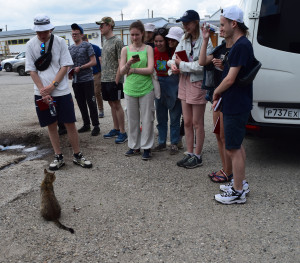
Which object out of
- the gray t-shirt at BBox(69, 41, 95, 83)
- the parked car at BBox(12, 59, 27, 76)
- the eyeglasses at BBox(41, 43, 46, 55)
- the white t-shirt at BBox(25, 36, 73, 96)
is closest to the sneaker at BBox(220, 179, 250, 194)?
the white t-shirt at BBox(25, 36, 73, 96)

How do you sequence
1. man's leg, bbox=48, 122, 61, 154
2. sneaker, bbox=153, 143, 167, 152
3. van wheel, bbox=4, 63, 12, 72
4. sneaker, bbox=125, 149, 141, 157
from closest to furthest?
1. man's leg, bbox=48, 122, 61, 154
2. sneaker, bbox=125, 149, 141, 157
3. sneaker, bbox=153, 143, 167, 152
4. van wheel, bbox=4, 63, 12, 72

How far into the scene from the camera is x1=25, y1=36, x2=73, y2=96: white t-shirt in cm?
394

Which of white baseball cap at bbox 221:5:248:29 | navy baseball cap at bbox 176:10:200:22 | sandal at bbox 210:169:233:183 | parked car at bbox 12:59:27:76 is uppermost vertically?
white baseball cap at bbox 221:5:248:29

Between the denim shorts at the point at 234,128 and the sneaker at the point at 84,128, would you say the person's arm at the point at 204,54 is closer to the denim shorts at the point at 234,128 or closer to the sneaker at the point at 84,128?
the denim shorts at the point at 234,128

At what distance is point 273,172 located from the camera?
161 inches

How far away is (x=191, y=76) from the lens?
13.3 feet

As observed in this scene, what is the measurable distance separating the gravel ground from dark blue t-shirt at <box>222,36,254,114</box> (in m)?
1.05

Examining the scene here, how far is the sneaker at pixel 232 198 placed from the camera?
3.27m

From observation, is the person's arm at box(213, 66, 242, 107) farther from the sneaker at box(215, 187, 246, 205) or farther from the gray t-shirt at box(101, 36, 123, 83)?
the gray t-shirt at box(101, 36, 123, 83)

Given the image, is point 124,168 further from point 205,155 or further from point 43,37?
point 43,37

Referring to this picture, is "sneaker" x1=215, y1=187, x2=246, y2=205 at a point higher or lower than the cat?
lower

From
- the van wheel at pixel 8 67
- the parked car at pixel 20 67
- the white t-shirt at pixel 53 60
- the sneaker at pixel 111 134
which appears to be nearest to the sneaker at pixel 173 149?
the sneaker at pixel 111 134

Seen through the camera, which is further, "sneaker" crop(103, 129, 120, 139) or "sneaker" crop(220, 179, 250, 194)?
"sneaker" crop(103, 129, 120, 139)

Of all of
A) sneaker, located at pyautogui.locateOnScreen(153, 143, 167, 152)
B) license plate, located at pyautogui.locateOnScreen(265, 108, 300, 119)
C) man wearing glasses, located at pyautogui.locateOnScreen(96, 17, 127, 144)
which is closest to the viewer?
license plate, located at pyautogui.locateOnScreen(265, 108, 300, 119)
